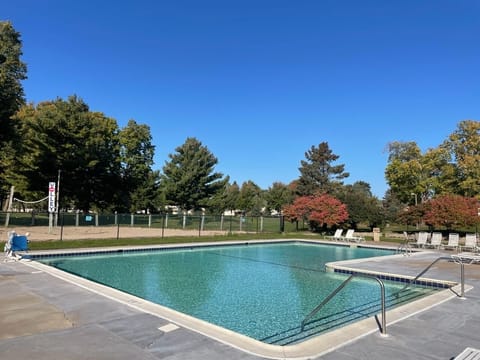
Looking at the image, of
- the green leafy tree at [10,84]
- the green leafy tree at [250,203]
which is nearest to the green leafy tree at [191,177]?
the green leafy tree at [10,84]

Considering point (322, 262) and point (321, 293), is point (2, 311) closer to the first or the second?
point (321, 293)

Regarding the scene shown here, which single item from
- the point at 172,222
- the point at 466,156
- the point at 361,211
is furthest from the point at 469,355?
the point at 466,156

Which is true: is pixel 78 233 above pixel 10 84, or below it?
below

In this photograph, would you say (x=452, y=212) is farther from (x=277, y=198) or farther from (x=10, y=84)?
(x=277, y=198)

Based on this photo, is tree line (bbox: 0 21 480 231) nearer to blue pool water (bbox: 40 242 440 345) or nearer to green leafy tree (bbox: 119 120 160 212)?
green leafy tree (bbox: 119 120 160 212)

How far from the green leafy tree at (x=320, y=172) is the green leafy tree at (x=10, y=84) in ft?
98.9

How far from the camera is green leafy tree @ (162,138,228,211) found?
39.1 metres

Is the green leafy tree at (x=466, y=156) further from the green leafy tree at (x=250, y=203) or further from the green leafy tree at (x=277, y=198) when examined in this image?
the green leafy tree at (x=250, y=203)

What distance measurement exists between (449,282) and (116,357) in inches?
317

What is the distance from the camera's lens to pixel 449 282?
8734 mm

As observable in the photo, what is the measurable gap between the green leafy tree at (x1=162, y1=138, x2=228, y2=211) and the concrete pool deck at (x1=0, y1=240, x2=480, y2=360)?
3223 centimetres

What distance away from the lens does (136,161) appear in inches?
1630

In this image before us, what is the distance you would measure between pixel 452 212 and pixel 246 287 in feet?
51.9

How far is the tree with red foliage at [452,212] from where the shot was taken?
→ 19969 millimetres
